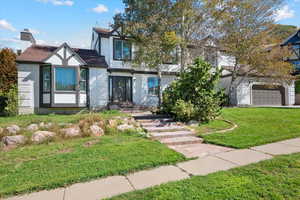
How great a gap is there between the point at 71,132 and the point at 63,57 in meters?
6.57

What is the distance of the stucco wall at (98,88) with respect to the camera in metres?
12.6

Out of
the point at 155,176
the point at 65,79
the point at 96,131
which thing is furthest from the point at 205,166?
the point at 65,79

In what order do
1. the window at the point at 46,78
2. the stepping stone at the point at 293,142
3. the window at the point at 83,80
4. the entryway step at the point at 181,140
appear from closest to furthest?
the stepping stone at the point at 293,142
the entryway step at the point at 181,140
the window at the point at 46,78
the window at the point at 83,80

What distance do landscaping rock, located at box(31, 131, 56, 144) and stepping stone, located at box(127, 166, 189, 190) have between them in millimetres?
4118

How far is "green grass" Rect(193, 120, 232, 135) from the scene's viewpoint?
7.26m

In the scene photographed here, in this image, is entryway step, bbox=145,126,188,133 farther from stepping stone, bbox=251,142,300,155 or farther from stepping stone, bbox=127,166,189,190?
stepping stone, bbox=127,166,189,190

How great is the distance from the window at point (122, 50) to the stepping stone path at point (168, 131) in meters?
7.12

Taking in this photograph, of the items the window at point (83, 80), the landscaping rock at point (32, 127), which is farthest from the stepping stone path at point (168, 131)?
the window at point (83, 80)

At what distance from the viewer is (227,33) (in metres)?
13.5

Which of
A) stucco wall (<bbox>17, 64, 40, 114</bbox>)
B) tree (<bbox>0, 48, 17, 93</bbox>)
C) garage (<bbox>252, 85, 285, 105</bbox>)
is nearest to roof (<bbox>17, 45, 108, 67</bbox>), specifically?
stucco wall (<bbox>17, 64, 40, 114</bbox>)

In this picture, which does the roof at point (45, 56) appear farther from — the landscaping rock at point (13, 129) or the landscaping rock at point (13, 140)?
the landscaping rock at point (13, 140)

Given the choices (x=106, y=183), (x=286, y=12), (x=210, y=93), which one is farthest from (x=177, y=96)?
(x=286, y=12)

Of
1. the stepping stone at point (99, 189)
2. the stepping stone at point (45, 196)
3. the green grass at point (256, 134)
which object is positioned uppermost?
the green grass at point (256, 134)

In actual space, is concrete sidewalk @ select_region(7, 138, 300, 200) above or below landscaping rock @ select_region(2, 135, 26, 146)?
below
